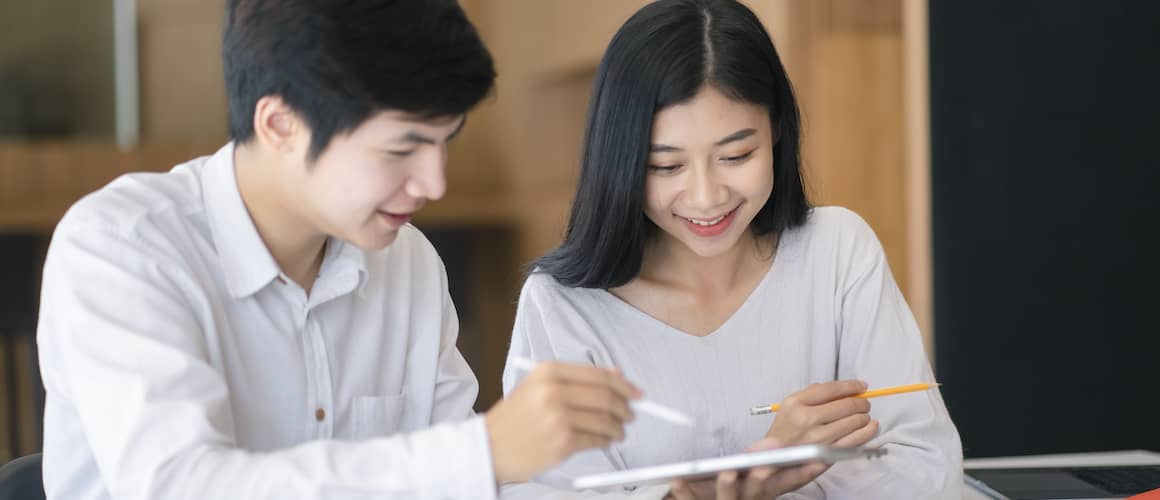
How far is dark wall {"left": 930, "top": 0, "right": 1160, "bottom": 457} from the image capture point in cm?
302

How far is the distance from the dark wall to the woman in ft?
Answer: 4.14

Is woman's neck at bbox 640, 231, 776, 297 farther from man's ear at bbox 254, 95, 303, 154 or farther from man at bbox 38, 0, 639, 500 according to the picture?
man's ear at bbox 254, 95, 303, 154

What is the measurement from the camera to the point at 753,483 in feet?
4.80

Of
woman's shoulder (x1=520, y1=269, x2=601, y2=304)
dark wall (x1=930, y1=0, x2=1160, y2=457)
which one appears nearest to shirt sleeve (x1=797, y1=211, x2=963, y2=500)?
woman's shoulder (x1=520, y1=269, x2=601, y2=304)

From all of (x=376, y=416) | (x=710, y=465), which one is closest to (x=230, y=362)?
(x=376, y=416)

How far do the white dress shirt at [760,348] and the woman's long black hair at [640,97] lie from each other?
79mm

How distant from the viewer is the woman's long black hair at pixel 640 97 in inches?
66.6

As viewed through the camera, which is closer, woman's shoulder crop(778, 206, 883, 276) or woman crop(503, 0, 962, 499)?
woman crop(503, 0, 962, 499)

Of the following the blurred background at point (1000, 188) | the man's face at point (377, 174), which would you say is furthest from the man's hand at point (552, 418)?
the blurred background at point (1000, 188)

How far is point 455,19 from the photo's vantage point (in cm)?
131

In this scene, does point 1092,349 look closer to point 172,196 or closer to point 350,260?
point 350,260

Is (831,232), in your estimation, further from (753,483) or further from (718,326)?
(753,483)

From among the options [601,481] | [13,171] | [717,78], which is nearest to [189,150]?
[13,171]

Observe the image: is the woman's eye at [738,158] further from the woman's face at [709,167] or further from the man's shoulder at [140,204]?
the man's shoulder at [140,204]
